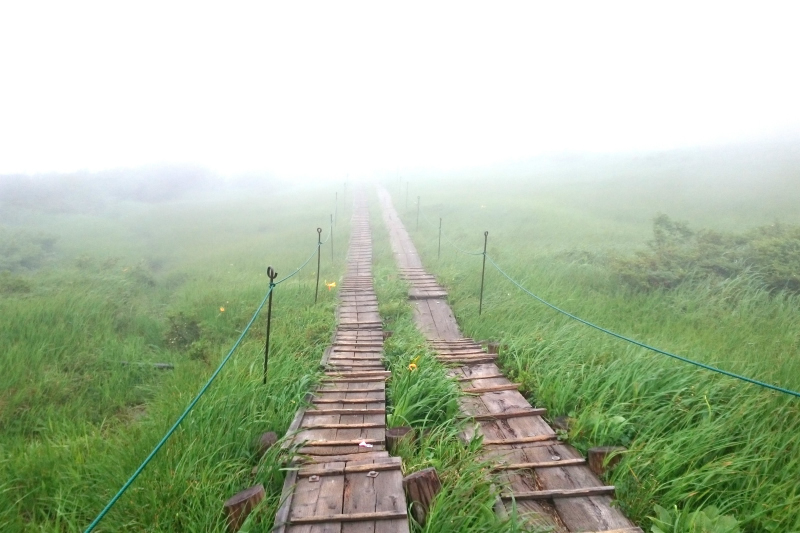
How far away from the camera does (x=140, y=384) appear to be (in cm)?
635

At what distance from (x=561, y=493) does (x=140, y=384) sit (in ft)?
18.6

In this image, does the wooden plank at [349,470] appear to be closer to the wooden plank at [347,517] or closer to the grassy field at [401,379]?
the grassy field at [401,379]

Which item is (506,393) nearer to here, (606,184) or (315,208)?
(315,208)

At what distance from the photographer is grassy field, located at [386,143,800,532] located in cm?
336

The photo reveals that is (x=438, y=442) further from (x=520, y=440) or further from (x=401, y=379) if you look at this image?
(x=401, y=379)

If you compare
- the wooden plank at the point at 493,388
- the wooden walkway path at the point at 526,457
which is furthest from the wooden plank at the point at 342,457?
the wooden plank at the point at 493,388

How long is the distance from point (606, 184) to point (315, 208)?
748 inches

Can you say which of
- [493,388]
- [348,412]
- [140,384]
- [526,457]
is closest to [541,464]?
[526,457]

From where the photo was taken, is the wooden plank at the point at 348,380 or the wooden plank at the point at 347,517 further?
the wooden plank at the point at 348,380

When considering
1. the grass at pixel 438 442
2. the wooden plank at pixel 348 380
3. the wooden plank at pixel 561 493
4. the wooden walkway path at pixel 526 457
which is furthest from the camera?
the wooden plank at pixel 348 380

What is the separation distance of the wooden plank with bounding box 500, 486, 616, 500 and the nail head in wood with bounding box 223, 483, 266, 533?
1749 mm

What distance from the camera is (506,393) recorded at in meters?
5.08

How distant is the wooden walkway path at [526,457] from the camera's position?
320cm

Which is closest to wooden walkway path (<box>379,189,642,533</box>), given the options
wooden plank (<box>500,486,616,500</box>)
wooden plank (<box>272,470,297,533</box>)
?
wooden plank (<box>500,486,616,500</box>)
